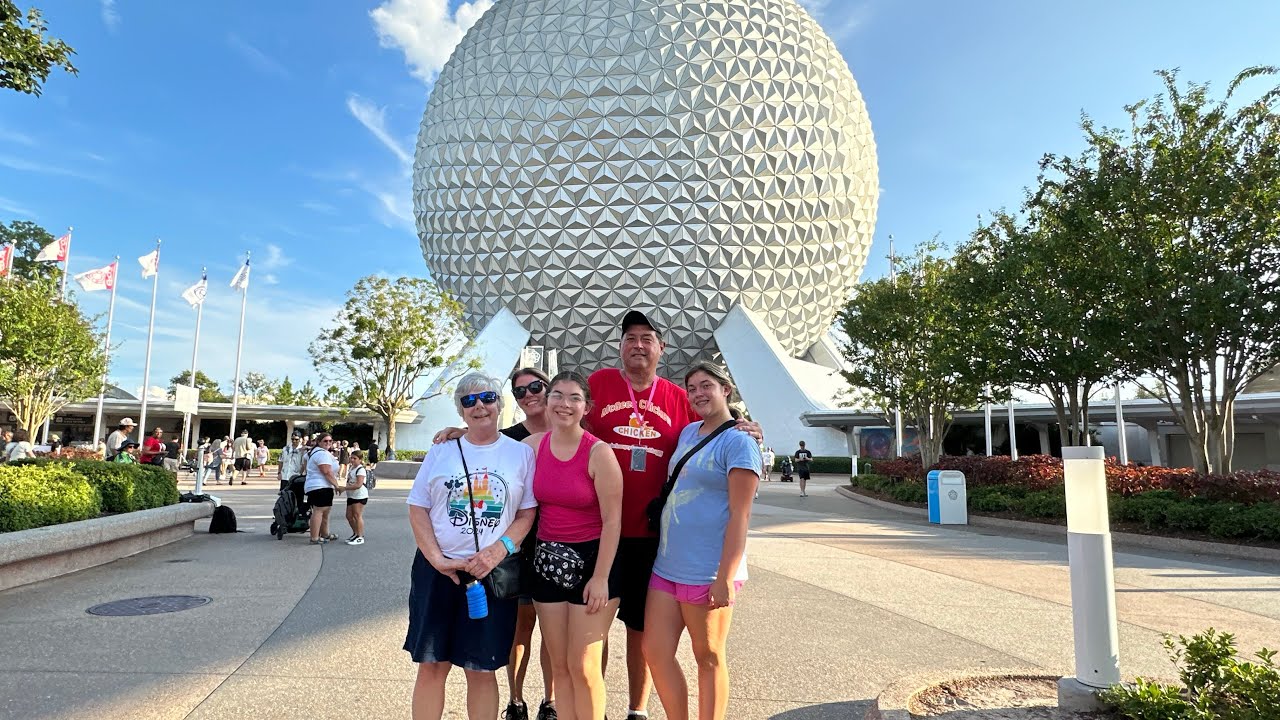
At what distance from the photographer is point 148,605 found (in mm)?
5797

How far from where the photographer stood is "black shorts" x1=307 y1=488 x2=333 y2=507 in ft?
31.7

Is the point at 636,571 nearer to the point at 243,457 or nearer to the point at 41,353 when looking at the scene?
the point at 243,457

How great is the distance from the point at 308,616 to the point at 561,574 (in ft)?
11.4

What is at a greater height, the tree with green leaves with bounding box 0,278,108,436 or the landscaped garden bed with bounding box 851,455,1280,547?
the tree with green leaves with bounding box 0,278,108,436

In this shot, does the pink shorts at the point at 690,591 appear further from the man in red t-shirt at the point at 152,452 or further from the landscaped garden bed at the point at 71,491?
the man in red t-shirt at the point at 152,452

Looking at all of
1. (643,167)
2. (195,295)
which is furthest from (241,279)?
(643,167)

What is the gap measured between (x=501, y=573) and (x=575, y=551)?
313 millimetres

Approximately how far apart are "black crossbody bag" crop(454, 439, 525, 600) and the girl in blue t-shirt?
59 cm

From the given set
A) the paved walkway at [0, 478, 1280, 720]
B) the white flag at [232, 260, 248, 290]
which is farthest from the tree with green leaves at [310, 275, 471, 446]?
the paved walkway at [0, 478, 1280, 720]

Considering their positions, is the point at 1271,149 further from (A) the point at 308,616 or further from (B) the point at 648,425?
(A) the point at 308,616

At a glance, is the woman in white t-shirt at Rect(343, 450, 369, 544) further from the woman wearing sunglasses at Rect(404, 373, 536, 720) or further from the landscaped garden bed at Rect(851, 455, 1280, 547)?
the landscaped garden bed at Rect(851, 455, 1280, 547)

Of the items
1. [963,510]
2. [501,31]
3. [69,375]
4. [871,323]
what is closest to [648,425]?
[963,510]

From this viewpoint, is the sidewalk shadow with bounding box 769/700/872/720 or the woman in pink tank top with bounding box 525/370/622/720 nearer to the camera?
the woman in pink tank top with bounding box 525/370/622/720

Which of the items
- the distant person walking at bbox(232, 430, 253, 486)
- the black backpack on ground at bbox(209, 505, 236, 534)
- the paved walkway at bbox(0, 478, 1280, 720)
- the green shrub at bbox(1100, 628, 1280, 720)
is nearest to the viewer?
the green shrub at bbox(1100, 628, 1280, 720)
